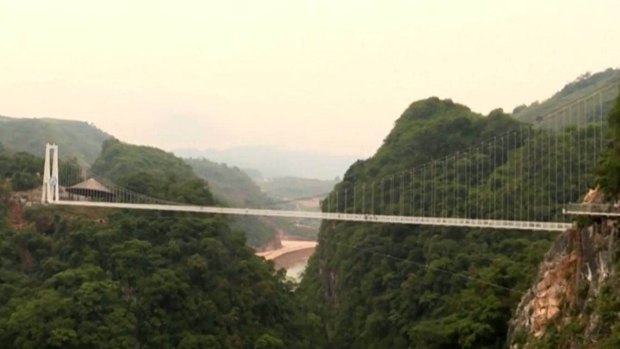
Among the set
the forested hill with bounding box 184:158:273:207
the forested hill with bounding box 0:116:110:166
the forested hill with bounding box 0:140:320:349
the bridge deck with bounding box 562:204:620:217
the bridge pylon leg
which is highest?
the forested hill with bounding box 0:116:110:166

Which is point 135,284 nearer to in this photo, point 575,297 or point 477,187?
point 575,297

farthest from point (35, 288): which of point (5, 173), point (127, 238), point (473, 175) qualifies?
point (473, 175)

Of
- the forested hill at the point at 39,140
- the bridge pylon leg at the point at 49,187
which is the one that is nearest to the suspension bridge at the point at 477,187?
the bridge pylon leg at the point at 49,187

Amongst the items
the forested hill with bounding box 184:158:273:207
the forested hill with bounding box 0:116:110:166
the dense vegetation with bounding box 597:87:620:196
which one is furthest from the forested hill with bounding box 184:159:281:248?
the dense vegetation with bounding box 597:87:620:196

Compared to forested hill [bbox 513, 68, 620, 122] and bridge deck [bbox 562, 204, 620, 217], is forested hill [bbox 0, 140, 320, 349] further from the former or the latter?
forested hill [bbox 513, 68, 620, 122]

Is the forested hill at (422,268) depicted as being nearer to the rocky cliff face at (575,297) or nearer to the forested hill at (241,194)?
the rocky cliff face at (575,297)

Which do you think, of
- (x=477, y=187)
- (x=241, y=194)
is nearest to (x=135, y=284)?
(x=477, y=187)
